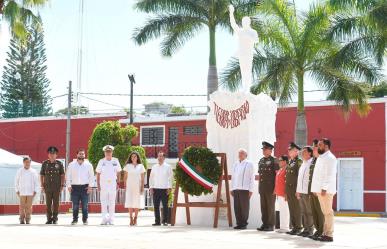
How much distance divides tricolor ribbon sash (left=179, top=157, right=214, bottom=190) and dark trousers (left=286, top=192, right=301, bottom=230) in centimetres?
215

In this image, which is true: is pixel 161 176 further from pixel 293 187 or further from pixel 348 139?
pixel 348 139

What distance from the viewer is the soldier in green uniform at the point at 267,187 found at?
14961 millimetres

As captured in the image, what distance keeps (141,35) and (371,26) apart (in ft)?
33.1

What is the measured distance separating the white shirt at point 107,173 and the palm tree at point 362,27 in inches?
512

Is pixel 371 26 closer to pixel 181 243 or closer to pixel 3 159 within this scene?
pixel 3 159

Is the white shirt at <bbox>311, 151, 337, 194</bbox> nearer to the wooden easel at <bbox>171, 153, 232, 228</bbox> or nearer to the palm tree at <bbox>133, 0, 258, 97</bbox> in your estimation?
the wooden easel at <bbox>171, 153, 232, 228</bbox>

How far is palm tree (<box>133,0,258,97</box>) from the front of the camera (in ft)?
101

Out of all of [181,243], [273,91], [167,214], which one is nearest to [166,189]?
[167,214]

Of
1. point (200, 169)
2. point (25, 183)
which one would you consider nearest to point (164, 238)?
point (200, 169)

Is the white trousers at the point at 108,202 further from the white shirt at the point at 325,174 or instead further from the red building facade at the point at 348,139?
the red building facade at the point at 348,139

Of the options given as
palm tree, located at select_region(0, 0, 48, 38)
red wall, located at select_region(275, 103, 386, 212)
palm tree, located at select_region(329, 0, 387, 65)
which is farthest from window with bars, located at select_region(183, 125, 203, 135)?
palm tree, located at select_region(0, 0, 48, 38)

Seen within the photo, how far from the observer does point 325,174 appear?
1262cm

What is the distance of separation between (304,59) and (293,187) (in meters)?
15.0

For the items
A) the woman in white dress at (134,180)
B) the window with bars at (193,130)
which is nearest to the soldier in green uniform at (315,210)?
the woman in white dress at (134,180)
